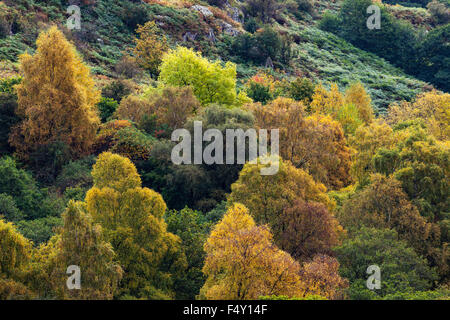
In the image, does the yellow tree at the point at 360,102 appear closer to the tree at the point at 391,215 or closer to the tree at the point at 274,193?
the tree at the point at 391,215

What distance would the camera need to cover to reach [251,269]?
81.6ft

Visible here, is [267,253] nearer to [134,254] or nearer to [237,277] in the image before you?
[237,277]

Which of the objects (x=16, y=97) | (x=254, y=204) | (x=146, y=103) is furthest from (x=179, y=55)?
(x=254, y=204)

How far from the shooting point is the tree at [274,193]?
32.3m

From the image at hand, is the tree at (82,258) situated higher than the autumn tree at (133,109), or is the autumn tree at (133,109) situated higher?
the tree at (82,258)

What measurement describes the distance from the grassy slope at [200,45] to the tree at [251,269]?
126ft

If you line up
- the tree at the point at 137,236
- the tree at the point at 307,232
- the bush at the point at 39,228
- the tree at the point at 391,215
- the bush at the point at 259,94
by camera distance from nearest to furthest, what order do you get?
the tree at the point at 137,236, the tree at the point at 307,232, the bush at the point at 39,228, the tree at the point at 391,215, the bush at the point at 259,94

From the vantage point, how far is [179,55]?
177 feet

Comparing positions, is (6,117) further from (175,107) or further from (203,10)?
(203,10)

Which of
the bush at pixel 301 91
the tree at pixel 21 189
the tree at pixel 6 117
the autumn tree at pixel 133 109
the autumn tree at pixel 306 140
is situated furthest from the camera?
the bush at pixel 301 91

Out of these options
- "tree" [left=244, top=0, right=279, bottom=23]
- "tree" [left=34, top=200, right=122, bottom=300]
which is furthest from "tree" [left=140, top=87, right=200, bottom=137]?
"tree" [left=244, top=0, right=279, bottom=23]

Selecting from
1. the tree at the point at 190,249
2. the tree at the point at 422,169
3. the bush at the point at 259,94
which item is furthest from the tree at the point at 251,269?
the bush at the point at 259,94
